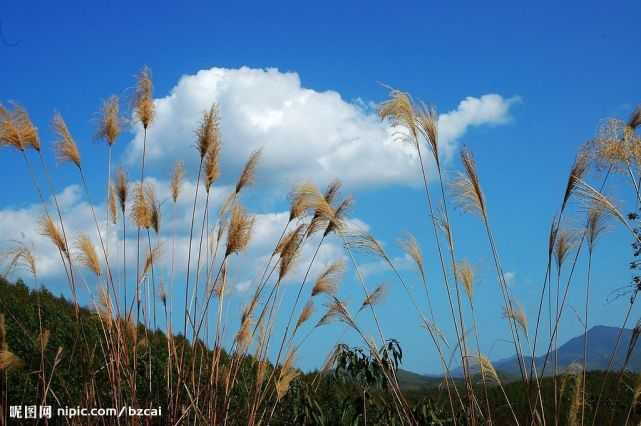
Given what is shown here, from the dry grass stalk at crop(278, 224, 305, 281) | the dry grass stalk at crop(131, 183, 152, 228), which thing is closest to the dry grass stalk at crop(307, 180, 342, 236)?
the dry grass stalk at crop(278, 224, 305, 281)

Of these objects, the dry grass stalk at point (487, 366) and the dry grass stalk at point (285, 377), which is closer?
the dry grass stalk at point (487, 366)

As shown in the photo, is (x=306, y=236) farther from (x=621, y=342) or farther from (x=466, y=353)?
(x=621, y=342)

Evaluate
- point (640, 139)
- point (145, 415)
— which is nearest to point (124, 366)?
point (145, 415)

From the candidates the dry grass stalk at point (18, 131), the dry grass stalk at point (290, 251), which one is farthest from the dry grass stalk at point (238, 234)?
the dry grass stalk at point (18, 131)

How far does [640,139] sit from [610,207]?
545 mm

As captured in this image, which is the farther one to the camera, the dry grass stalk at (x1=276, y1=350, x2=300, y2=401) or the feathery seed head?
the feathery seed head

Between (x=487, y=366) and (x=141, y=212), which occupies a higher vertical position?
(x=141, y=212)

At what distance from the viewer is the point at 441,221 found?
314cm

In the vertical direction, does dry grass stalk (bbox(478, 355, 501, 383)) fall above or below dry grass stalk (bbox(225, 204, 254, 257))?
below

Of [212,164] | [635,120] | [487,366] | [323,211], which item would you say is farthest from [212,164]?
[635,120]

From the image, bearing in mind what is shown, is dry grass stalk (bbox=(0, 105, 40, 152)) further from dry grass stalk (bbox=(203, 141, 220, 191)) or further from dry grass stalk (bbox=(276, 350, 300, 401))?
dry grass stalk (bbox=(276, 350, 300, 401))

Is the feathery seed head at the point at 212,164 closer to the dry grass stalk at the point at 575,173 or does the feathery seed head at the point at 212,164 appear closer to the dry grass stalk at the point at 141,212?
the dry grass stalk at the point at 141,212

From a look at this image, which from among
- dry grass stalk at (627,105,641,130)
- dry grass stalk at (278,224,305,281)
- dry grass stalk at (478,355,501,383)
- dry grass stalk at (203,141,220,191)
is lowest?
dry grass stalk at (478,355,501,383)

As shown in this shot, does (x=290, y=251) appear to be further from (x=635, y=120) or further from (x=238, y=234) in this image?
(x=635, y=120)
